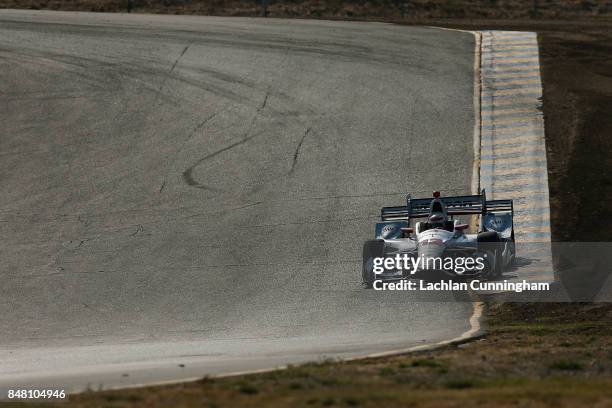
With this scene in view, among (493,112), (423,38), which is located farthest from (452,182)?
(423,38)

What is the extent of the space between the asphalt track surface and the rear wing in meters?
1.29

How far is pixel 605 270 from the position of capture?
21.9 m

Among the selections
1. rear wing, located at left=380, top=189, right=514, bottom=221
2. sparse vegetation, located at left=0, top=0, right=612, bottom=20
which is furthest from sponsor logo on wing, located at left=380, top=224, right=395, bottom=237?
sparse vegetation, located at left=0, top=0, right=612, bottom=20

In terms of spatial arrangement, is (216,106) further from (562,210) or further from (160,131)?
(562,210)

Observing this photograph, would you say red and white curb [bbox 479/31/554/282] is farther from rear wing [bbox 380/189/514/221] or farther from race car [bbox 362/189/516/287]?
rear wing [bbox 380/189/514/221]

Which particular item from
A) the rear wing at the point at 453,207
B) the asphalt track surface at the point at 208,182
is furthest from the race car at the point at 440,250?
the asphalt track surface at the point at 208,182

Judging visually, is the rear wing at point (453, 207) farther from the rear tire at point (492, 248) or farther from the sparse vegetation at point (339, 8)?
the sparse vegetation at point (339, 8)

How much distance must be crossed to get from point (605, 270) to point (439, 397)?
10918mm

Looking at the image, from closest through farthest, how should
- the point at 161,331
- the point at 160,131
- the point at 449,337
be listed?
the point at 449,337 < the point at 161,331 < the point at 160,131

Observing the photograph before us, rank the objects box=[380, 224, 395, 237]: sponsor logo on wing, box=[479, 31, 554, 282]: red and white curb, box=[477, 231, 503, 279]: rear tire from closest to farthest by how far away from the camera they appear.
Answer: box=[477, 231, 503, 279]: rear tire
box=[380, 224, 395, 237]: sponsor logo on wing
box=[479, 31, 554, 282]: red and white curb

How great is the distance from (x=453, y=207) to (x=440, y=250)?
2.91 meters

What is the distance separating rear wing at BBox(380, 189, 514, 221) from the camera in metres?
23.6

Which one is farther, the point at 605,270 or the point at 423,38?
the point at 423,38

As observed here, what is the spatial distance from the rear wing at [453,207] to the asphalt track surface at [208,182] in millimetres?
1294
